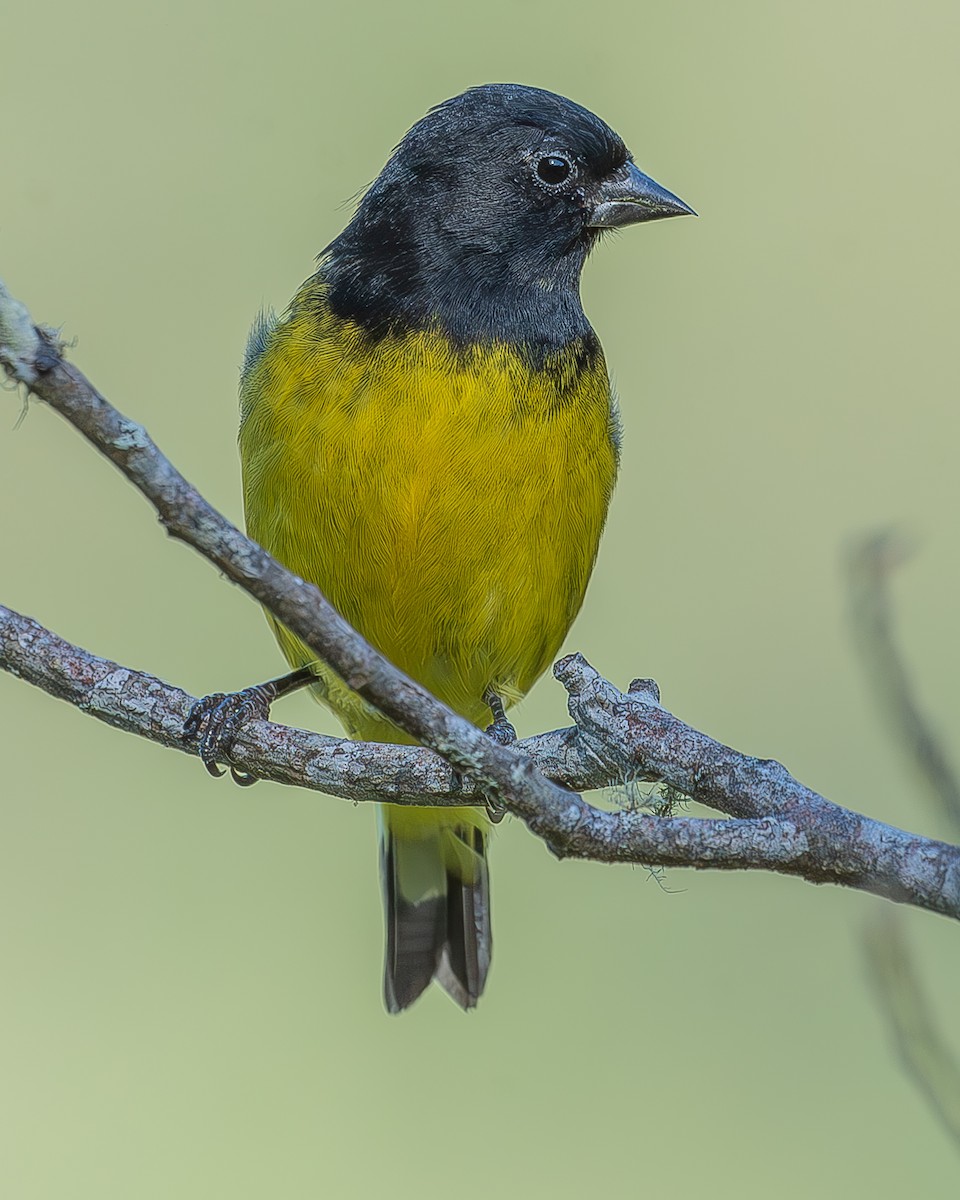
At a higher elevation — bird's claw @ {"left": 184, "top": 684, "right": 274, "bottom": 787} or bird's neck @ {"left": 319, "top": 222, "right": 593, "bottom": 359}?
bird's neck @ {"left": 319, "top": 222, "right": 593, "bottom": 359}

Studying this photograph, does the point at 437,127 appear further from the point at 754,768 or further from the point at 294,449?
the point at 754,768

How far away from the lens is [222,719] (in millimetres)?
3416

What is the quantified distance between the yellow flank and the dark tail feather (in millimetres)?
1004

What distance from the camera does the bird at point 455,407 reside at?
3592 millimetres

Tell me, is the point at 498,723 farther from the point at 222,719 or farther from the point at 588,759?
the point at 588,759

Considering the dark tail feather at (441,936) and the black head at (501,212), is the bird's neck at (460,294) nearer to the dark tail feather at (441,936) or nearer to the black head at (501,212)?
the black head at (501,212)

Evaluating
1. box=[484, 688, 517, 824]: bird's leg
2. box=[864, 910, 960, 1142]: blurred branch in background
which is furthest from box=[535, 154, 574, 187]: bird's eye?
box=[864, 910, 960, 1142]: blurred branch in background

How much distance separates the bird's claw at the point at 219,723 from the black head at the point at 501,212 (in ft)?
3.52

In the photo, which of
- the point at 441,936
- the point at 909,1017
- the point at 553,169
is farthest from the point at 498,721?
the point at 909,1017

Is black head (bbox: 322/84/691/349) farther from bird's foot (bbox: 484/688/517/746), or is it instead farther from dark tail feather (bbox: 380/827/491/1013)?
dark tail feather (bbox: 380/827/491/1013)

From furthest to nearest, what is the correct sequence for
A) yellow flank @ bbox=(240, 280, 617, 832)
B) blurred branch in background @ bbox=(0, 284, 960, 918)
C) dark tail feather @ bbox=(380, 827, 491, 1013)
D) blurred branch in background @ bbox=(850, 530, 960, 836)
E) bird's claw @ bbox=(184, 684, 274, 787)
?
1. dark tail feather @ bbox=(380, 827, 491, 1013)
2. yellow flank @ bbox=(240, 280, 617, 832)
3. bird's claw @ bbox=(184, 684, 274, 787)
4. blurred branch in background @ bbox=(0, 284, 960, 918)
5. blurred branch in background @ bbox=(850, 530, 960, 836)

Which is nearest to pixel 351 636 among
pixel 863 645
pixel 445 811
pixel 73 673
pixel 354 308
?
pixel 863 645

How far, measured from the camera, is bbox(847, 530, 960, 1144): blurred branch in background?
5.02 feet

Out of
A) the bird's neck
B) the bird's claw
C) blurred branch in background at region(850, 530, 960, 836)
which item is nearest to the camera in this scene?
blurred branch in background at region(850, 530, 960, 836)
